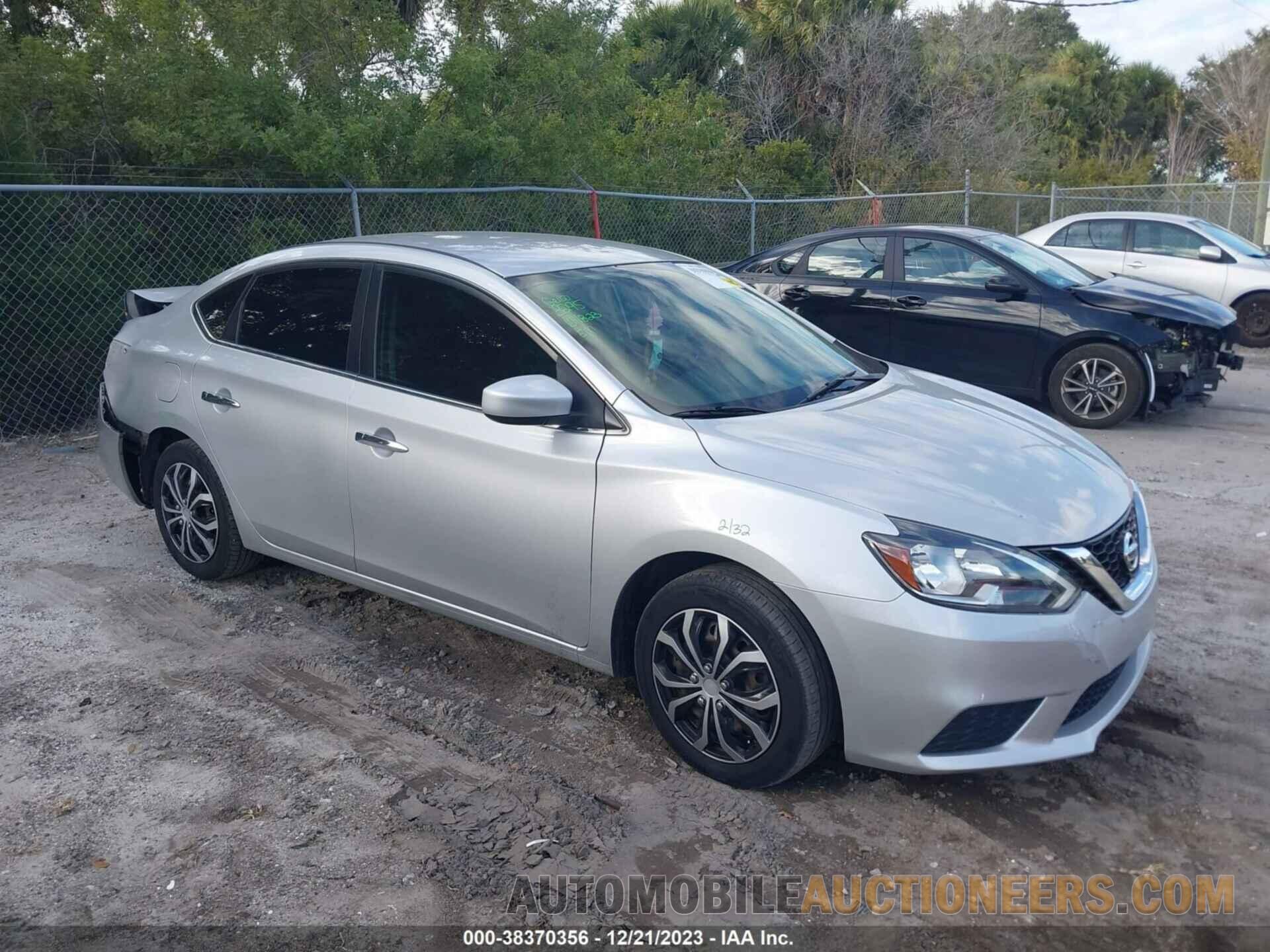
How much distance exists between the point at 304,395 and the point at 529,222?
6.80 m

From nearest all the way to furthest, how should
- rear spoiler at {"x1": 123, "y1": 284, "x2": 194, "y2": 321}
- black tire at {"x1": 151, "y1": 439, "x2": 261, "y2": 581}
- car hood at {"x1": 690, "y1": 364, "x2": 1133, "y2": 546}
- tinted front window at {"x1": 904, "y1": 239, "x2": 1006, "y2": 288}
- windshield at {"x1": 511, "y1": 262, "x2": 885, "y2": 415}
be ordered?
1. car hood at {"x1": 690, "y1": 364, "x2": 1133, "y2": 546}
2. windshield at {"x1": 511, "y1": 262, "x2": 885, "y2": 415}
3. black tire at {"x1": 151, "y1": 439, "x2": 261, "y2": 581}
4. rear spoiler at {"x1": 123, "y1": 284, "x2": 194, "y2": 321}
5. tinted front window at {"x1": 904, "y1": 239, "x2": 1006, "y2": 288}

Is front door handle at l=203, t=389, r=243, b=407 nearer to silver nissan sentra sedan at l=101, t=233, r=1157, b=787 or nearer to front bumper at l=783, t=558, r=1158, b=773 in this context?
silver nissan sentra sedan at l=101, t=233, r=1157, b=787

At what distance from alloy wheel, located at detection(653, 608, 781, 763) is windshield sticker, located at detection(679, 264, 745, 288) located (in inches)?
72.5

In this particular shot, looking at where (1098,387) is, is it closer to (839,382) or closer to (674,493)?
(839,382)

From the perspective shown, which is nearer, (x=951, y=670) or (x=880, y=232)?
(x=951, y=670)

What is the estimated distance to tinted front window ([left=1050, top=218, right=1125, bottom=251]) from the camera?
12805 mm

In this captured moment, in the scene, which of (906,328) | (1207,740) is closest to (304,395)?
(1207,740)

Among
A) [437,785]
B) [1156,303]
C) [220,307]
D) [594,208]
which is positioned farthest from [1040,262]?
[437,785]

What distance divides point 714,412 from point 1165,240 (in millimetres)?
10844

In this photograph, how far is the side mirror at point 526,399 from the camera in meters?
3.63

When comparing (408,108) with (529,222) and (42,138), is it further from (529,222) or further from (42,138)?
(42,138)

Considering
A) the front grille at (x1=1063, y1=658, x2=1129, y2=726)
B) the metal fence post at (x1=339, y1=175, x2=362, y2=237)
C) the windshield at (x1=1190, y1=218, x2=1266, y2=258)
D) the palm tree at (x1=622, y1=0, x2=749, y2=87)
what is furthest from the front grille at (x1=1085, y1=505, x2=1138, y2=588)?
the palm tree at (x1=622, y1=0, x2=749, y2=87)

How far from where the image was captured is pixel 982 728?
127 inches

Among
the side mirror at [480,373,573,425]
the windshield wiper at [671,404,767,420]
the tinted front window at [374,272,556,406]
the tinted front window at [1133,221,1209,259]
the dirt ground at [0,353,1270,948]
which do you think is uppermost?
the tinted front window at [1133,221,1209,259]
